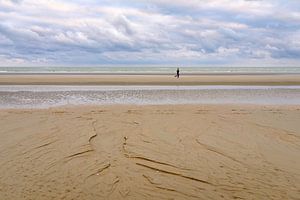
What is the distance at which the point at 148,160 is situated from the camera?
24.7ft

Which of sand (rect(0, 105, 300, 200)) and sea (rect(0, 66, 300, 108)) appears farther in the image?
sea (rect(0, 66, 300, 108))

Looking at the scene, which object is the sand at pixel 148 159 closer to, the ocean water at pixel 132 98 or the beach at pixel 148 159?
the beach at pixel 148 159

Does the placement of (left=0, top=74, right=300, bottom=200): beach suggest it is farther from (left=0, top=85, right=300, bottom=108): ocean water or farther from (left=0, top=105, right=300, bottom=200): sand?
(left=0, top=85, right=300, bottom=108): ocean water

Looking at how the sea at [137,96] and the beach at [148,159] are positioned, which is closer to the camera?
the beach at [148,159]

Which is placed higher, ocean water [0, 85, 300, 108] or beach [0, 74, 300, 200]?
ocean water [0, 85, 300, 108]

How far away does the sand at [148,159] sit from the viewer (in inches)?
237

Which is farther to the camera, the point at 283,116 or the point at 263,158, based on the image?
the point at 283,116

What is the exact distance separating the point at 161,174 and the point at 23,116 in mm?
8426

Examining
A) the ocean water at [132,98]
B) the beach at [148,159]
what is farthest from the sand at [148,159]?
the ocean water at [132,98]

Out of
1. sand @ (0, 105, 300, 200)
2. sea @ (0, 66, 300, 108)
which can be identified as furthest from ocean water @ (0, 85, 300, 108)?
sand @ (0, 105, 300, 200)

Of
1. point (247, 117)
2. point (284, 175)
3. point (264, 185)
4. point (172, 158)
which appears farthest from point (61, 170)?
point (247, 117)

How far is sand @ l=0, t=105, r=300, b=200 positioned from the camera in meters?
6.03

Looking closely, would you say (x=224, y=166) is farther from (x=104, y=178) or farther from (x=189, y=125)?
(x=189, y=125)

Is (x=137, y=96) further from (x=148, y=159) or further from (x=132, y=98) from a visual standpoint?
(x=148, y=159)
